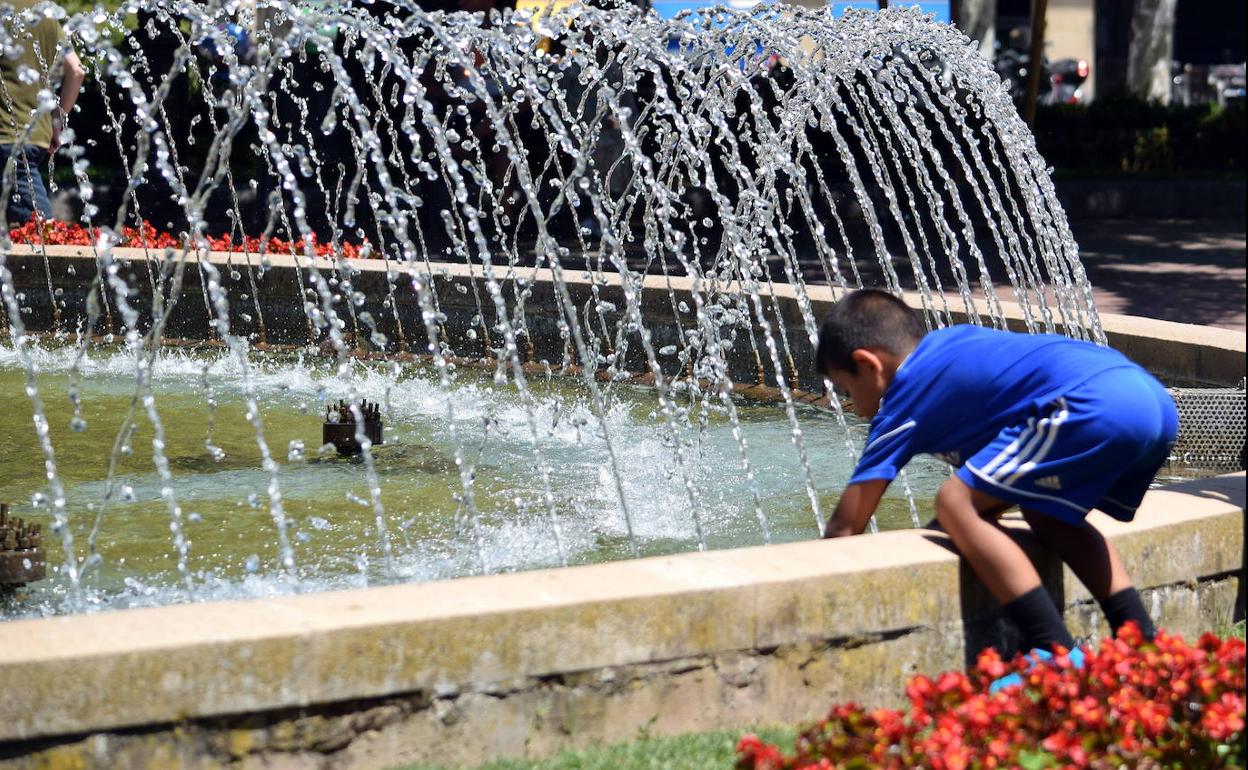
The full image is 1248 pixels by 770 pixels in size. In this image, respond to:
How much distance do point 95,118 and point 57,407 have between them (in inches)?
448

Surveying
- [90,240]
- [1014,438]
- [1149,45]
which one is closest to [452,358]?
[90,240]

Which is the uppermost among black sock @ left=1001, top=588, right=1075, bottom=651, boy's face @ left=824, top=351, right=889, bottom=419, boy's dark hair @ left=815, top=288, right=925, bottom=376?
boy's dark hair @ left=815, top=288, right=925, bottom=376

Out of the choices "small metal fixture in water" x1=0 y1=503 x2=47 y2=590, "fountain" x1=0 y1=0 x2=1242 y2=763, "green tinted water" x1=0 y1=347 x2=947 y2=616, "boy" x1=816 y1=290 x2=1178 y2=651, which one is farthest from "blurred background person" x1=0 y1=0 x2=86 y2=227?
"boy" x1=816 y1=290 x2=1178 y2=651

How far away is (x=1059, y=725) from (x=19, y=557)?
2840 mm

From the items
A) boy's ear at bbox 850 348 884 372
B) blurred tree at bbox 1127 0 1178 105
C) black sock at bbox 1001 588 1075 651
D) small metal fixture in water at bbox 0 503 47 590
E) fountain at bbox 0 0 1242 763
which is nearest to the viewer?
black sock at bbox 1001 588 1075 651

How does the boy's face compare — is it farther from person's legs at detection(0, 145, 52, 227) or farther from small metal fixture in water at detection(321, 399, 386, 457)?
person's legs at detection(0, 145, 52, 227)

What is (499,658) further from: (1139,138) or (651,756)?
(1139,138)

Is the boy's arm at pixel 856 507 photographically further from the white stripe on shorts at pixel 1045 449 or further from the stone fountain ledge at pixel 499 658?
the white stripe on shorts at pixel 1045 449

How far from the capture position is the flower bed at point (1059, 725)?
287cm

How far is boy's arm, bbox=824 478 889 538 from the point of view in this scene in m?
3.65

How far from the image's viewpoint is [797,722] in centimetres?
346

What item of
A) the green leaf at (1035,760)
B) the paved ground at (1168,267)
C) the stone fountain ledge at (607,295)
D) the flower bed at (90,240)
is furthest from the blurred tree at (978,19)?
the green leaf at (1035,760)

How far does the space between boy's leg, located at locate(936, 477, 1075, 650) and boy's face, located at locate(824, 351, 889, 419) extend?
1.00ft

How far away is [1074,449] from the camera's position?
354 centimetres
